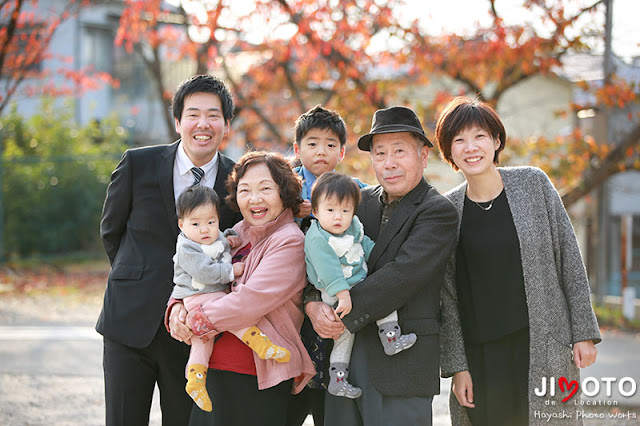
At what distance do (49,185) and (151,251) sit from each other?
463 inches

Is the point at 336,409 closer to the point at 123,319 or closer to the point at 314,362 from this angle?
the point at 314,362

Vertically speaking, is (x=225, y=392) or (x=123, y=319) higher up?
(x=123, y=319)

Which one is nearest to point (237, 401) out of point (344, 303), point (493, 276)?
point (344, 303)

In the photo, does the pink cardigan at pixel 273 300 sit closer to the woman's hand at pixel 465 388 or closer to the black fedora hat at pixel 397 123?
the black fedora hat at pixel 397 123

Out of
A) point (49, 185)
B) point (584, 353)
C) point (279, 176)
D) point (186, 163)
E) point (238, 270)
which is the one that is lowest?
point (584, 353)

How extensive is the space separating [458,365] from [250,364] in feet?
3.14

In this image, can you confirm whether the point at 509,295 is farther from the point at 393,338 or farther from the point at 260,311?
the point at 260,311

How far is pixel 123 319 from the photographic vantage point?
3057mm

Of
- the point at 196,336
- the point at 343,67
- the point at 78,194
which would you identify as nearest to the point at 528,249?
the point at 196,336

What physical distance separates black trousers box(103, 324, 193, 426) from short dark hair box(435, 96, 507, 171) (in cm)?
162

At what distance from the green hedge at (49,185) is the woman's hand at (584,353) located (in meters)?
12.4

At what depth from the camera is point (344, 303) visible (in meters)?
2.57

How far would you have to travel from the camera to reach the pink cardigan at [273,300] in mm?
2562

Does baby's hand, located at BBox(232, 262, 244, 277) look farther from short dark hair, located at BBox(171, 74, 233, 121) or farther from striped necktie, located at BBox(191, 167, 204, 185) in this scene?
short dark hair, located at BBox(171, 74, 233, 121)
